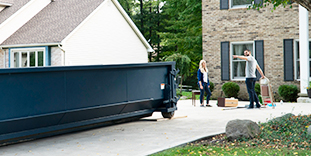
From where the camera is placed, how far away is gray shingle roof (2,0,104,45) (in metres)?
20.7

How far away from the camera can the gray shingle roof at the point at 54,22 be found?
2067cm

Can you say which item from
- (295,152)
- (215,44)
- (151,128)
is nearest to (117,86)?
(151,128)

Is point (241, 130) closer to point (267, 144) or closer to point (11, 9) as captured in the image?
point (267, 144)

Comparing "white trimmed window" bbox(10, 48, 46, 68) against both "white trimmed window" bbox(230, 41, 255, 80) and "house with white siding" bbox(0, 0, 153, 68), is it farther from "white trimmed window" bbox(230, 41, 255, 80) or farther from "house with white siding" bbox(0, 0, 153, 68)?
"white trimmed window" bbox(230, 41, 255, 80)

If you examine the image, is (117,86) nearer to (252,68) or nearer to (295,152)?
(295,152)

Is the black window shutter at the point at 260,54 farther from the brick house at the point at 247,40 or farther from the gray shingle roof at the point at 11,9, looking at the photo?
the gray shingle roof at the point at 11,9

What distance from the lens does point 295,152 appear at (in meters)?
6.12

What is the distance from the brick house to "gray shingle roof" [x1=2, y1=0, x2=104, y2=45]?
23.6 ft

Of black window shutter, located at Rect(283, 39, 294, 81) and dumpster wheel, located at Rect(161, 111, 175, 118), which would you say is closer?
dumpster wheel, located at Rect(161, 111, 175, 118)

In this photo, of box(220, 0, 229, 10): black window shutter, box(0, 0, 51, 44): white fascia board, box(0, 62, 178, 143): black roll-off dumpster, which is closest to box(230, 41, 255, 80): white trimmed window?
box(220, 0, 229, 10): black window shutter

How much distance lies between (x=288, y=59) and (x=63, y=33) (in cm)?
1136

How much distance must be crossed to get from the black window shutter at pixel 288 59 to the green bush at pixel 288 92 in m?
0.66

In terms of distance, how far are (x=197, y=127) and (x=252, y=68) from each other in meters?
4.91

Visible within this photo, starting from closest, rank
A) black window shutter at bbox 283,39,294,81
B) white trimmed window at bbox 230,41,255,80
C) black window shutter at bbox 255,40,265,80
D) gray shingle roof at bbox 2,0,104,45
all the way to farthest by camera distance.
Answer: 1. black window shutter at bbox 283,39,294,81
2. black window shutter at bbox 255,40,265,80
3. white trimmed window at bbox 230,41,255,80
4. gray shingle roof at bbox 2,0,104,45
